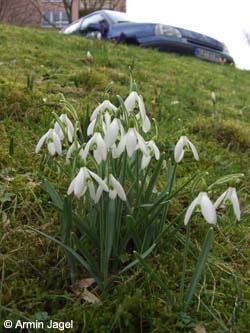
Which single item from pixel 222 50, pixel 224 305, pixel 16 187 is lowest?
pixel 224 305

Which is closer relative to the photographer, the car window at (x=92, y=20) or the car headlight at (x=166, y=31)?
the car headlight at (x=166, y=31)

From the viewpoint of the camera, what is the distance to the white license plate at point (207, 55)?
855cm

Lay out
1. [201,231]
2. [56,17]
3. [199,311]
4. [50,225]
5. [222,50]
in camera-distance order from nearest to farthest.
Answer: [199,311], [50,225], [201,231], [222,50], [56,17]

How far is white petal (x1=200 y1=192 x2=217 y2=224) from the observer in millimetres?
1229

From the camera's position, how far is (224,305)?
5.24ft

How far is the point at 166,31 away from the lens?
27.0ft

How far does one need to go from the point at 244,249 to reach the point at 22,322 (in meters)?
1.01

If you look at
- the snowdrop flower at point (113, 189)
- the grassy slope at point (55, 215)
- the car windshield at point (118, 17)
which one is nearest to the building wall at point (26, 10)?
the car windshield at point (118, 17)

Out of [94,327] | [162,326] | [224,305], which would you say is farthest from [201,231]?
[94,327]

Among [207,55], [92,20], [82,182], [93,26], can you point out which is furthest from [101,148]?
[92,20]

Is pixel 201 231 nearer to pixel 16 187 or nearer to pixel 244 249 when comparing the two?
pixel 244 249

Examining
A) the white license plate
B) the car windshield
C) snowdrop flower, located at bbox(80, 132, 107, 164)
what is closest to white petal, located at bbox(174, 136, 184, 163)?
snowdrop flower, located at bbox(80, 132, 107, 164)

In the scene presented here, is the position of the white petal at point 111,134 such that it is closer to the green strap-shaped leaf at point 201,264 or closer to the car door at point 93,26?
the green strap-shaped leaf at point 201,264

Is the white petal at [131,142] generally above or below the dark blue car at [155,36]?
below
